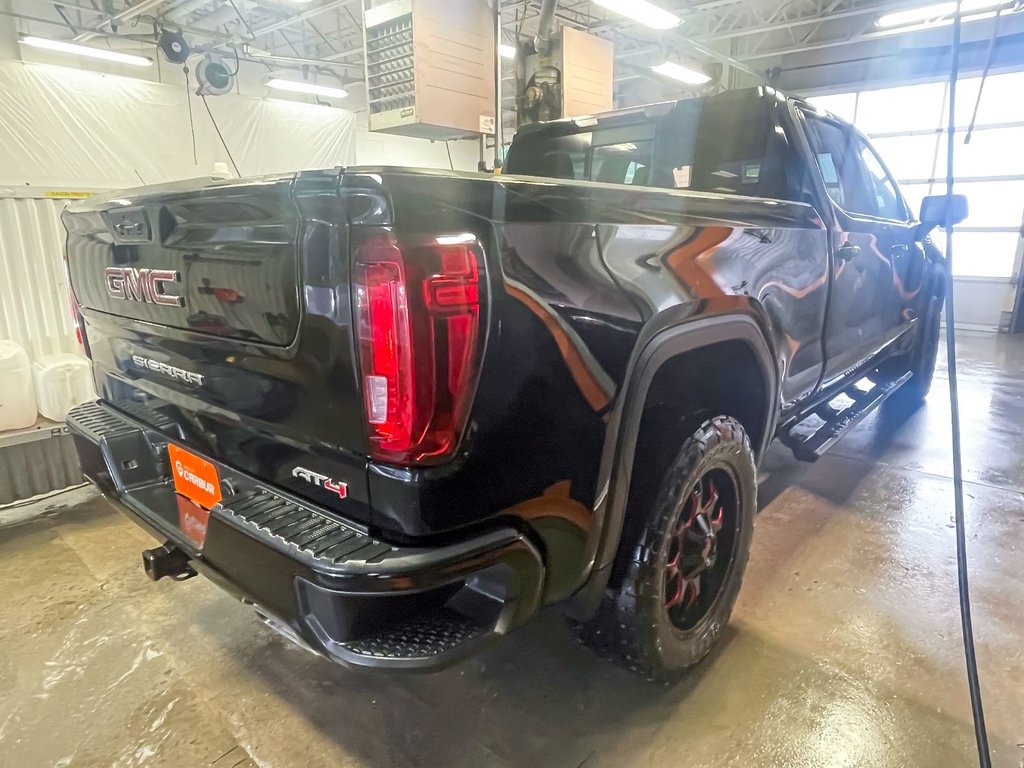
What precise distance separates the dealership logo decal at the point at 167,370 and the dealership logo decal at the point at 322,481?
1.33 feet

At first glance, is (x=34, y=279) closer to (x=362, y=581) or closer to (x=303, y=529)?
(x=303, y=529)

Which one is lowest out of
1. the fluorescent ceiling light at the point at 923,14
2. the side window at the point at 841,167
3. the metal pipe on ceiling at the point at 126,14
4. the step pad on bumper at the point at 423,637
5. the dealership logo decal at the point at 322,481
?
the step pad on bumper at the point at 423,637

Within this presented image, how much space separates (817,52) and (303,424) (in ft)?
42.2

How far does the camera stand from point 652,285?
148cm

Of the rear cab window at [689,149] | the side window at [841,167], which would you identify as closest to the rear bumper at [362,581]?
the rear cab window at [689,149]

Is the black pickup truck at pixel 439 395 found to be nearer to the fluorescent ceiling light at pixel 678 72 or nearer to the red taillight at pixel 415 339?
the red taillight at pixel 415 339

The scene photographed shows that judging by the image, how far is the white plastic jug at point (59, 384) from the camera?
3.23m

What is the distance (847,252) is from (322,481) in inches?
90.6

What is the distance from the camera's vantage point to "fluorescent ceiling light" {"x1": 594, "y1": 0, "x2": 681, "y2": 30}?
596 centimetres

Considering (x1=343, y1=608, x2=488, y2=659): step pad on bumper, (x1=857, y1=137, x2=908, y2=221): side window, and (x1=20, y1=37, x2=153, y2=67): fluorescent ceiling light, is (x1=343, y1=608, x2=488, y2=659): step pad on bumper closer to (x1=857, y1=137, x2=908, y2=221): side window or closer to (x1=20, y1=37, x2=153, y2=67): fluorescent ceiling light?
(x1=857, y1=137, x2=908, y2=221): side window

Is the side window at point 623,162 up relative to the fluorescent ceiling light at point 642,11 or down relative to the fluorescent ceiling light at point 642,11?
down

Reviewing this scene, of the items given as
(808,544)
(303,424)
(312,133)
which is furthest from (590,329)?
(312,133)

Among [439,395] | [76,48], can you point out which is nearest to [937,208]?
[439,395]

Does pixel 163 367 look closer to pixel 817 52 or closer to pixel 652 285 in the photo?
pixel 652 285
